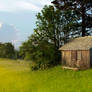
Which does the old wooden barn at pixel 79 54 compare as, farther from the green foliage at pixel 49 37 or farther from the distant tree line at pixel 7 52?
the distant tree line at pixel 7 52

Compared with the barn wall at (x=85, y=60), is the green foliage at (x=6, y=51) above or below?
above

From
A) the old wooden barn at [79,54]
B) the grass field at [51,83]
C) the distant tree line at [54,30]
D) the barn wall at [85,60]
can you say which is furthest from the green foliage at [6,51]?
the grass field at [51,83]

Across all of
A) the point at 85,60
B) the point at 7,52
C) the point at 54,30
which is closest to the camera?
the point at 85,60

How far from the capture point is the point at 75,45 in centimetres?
3409

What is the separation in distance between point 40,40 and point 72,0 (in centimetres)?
Result: 1052

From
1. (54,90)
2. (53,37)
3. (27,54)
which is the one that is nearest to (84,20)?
(53,37)

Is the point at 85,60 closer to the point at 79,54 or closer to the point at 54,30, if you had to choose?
A: the point at 79,54

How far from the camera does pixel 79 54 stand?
3195 centimetres

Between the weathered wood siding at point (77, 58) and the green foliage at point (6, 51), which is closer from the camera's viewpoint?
the weathered wood siding at point (77, 58)

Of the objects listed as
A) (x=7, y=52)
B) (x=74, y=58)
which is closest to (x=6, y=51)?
(x=7, y=52)

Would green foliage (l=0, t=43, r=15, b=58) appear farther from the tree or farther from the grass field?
the grass field

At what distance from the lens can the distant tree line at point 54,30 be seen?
40312 mm

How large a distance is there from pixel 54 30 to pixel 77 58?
11.5 metres

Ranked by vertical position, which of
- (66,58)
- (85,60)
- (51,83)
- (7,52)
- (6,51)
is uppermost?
(6,51)
